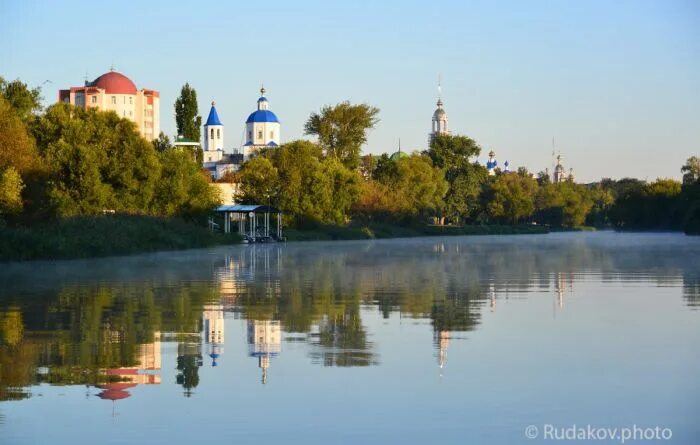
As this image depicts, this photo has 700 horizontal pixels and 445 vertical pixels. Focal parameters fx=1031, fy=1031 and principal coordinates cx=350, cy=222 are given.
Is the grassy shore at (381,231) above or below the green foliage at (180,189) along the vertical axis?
below

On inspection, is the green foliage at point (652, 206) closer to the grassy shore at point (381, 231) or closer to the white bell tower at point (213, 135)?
the grassy shore at point (381, 231)

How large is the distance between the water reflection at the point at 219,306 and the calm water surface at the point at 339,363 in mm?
65

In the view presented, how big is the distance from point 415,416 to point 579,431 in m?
1.43

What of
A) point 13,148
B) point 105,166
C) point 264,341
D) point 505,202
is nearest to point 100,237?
point 13,148

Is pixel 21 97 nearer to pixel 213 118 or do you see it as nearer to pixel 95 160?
pixel 95 160

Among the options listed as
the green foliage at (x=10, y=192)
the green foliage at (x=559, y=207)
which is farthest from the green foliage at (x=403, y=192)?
the green foliage at (x=10, y=192)

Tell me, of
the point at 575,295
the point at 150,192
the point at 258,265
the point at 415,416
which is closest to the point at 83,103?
the point at 150,192

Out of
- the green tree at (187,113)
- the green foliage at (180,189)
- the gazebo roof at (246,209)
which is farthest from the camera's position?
the green tree at (187,113)

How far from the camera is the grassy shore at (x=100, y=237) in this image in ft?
124

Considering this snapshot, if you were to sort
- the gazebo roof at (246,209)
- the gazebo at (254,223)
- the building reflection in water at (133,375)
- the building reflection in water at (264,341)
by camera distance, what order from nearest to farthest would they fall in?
1. the building reflection in water at (133,375)
2. the building reflection in water at (264,341)
3. the gazebo roof at (246,209)
4. the gazebo at (254,223)

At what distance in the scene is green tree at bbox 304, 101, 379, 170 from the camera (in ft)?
322

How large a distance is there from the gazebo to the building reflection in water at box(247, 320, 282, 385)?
5020cm

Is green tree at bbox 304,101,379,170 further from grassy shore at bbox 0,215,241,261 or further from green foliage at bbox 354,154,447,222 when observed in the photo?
grassy shore at bbox 0,215,241,261

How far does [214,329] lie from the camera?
15422mm
